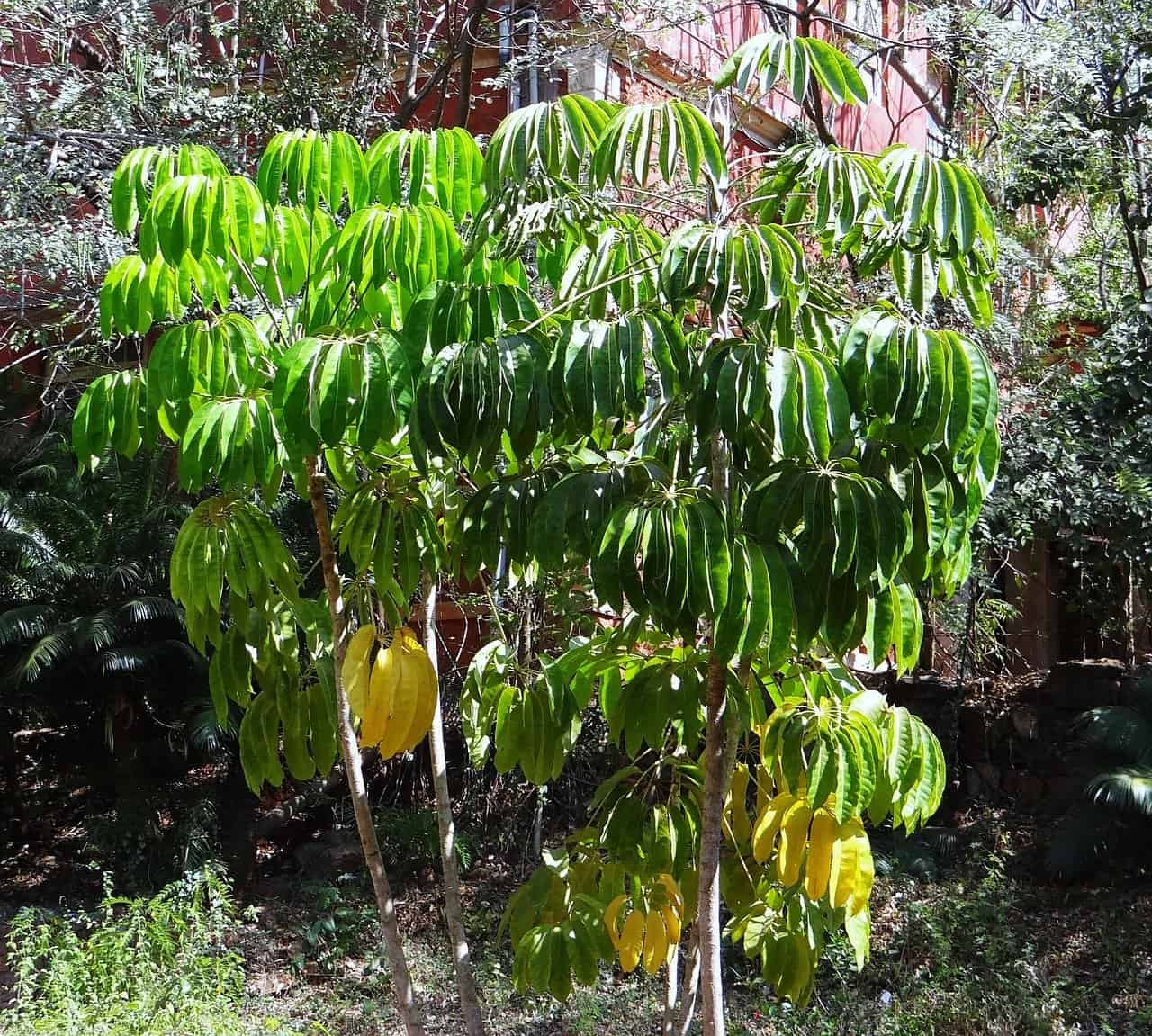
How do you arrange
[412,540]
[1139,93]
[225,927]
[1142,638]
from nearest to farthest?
[412,540], [225,927], [1139,93], [1142,638]

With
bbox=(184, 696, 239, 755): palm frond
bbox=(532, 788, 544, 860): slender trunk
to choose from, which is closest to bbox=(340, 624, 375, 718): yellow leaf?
bbox=(184, 696, 239, 755): palm frond

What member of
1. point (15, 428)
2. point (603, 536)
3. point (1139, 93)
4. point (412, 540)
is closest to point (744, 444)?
point (603, 536)

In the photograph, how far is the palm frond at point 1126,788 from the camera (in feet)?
19.5

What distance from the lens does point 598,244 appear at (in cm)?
274

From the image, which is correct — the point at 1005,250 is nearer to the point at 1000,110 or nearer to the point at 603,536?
the point at 1000,110

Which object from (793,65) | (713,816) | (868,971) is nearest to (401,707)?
(713,816)

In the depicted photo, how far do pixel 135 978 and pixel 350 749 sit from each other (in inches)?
107

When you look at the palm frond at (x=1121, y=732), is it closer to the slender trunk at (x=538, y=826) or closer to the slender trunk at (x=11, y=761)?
the slender trunk at (x=538, y=826)

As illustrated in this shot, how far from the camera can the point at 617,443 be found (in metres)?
2.89

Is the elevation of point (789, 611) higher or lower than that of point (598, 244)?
lower

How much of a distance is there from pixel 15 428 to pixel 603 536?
768 centimetres

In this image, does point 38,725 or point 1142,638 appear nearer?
point 38,725

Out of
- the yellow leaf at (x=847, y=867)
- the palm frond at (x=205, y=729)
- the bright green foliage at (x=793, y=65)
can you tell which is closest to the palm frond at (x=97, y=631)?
the palm frond at (x=205, y=729)

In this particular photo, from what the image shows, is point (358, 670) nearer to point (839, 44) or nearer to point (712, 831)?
point (712, 831)
